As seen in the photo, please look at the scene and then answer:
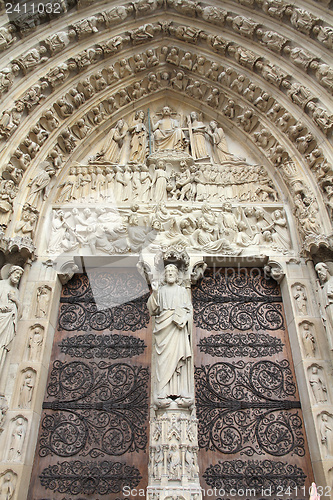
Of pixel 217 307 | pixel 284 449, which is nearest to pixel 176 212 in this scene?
pixel 217 307

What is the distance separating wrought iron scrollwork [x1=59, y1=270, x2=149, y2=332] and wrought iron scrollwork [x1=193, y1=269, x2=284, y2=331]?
35.1 inches

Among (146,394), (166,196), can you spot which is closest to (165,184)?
(166,196)

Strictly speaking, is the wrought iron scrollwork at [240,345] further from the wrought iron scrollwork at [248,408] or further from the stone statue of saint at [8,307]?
the stone statue of saint at [8,307]

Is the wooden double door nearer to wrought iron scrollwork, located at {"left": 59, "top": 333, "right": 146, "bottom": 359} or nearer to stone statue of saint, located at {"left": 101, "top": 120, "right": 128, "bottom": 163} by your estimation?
wrought iron scrollwork, located at {"left": 59, "top": 333, "right": 146, "bottom": 359}

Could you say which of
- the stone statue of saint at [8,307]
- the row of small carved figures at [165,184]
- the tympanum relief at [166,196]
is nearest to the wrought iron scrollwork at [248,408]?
the tympanum relief at [166,196]

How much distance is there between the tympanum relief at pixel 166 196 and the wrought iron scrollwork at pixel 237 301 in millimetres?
507

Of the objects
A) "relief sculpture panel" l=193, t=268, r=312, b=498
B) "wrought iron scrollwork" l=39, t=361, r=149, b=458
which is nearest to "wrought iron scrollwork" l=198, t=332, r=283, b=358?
"relief sculpture panel" l=193, t=268, r=312, b=498

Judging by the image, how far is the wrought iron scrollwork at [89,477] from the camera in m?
4.82

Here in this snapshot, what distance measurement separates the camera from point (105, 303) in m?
6.13

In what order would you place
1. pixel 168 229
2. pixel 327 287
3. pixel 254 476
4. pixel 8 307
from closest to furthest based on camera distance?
1. pixel 254 476
2. pixel 8 307
3. pixel 327 287
4. pixel 168 229

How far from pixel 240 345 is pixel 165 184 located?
9.75ft

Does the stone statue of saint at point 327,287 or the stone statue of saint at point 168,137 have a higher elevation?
the stone statue of saint at point 168,137

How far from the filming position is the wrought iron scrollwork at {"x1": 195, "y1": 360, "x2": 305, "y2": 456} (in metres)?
5.07

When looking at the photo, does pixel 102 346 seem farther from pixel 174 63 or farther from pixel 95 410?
pixel 174 63
